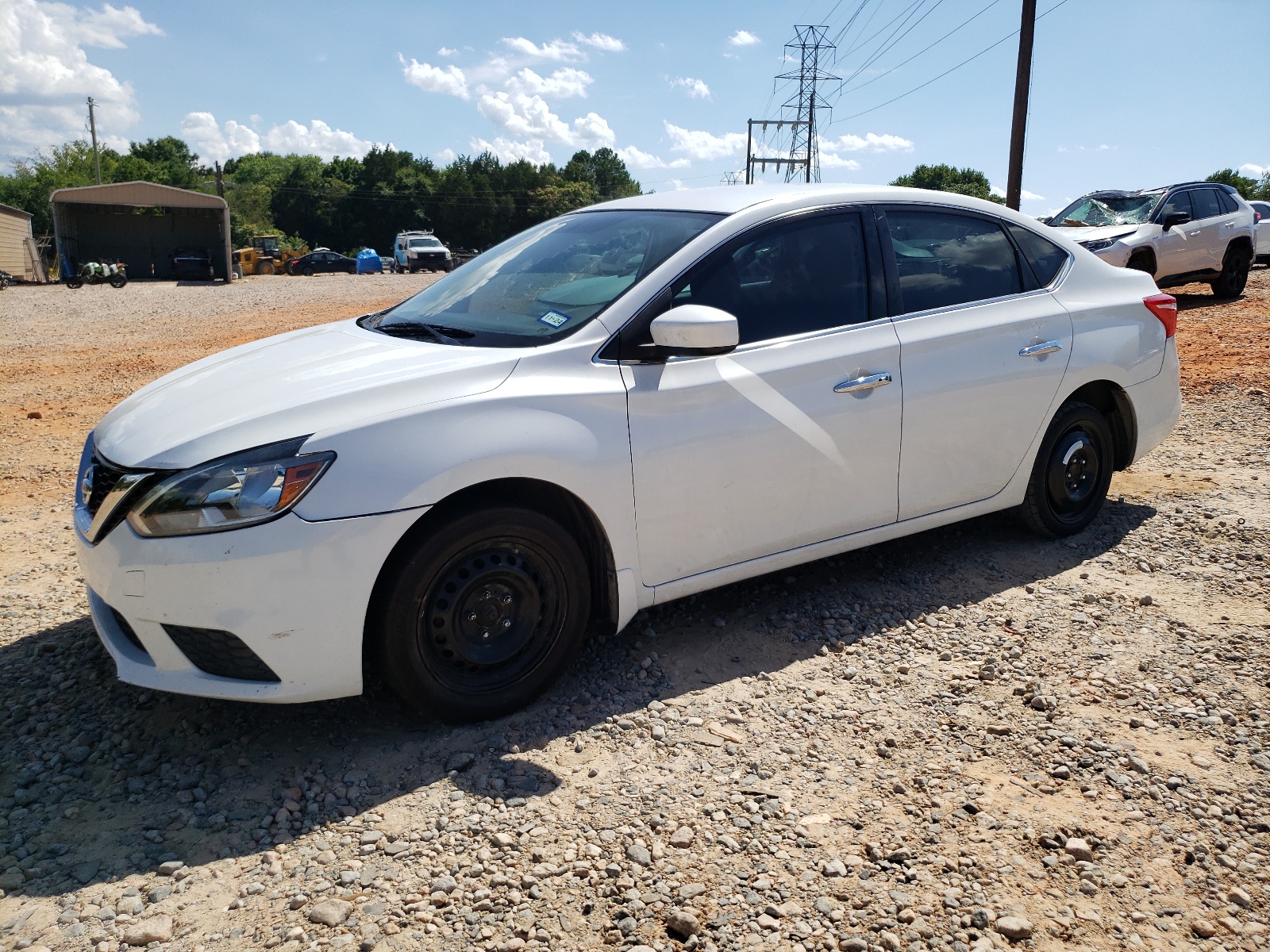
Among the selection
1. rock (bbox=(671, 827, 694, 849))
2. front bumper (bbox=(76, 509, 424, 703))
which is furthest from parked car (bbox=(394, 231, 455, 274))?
rock (bbox=(671, 827, 694, 849))

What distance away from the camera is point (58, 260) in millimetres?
36562

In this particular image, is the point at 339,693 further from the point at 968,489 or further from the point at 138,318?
the point at 138,318

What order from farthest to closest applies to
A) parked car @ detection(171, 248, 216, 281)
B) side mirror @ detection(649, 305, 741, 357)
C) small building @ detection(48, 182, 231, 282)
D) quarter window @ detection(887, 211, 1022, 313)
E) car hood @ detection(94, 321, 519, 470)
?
parked car @ detection(171, 248, 216, 281)
small building @ detection(48, 182, 231, 282)
quarter window @ detection(887, 211, 1022, 313)
side mirror @ detection(649, 305, 741, 357)
car hood @ detection(94, 321, 519, 470)

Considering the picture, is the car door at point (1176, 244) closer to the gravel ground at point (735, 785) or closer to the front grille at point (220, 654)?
the gravel ground at point (735, 785)

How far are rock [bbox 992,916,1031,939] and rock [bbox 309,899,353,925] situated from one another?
63.7 inches

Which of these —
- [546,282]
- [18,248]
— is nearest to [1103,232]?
[546,282]

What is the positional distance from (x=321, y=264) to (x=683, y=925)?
5215cm

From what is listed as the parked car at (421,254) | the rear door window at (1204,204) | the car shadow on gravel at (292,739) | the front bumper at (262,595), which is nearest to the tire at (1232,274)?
the rear door window at (1204,204)

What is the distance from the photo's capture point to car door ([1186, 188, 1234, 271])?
14250mm

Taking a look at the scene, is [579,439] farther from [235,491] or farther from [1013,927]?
[1013,927]

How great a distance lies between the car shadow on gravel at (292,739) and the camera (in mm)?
2816

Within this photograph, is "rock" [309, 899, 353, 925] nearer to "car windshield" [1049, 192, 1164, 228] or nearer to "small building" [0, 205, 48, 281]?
"car windshield" [1049, 192, 1164, 228]

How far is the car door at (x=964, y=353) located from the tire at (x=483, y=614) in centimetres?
163

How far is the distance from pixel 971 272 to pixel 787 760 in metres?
2.51
